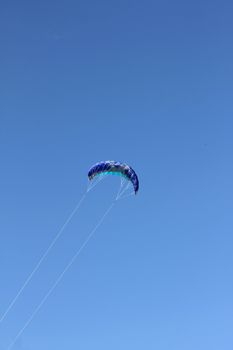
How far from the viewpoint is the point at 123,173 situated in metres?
46.8

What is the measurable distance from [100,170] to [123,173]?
7.17ft

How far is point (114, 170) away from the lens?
1823 inches

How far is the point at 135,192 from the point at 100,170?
148 inches

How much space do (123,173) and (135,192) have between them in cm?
202

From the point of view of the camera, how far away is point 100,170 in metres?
46.1

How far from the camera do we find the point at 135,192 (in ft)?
153

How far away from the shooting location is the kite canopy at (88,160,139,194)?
1810 inches

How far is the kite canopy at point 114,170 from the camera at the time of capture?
151 feet
